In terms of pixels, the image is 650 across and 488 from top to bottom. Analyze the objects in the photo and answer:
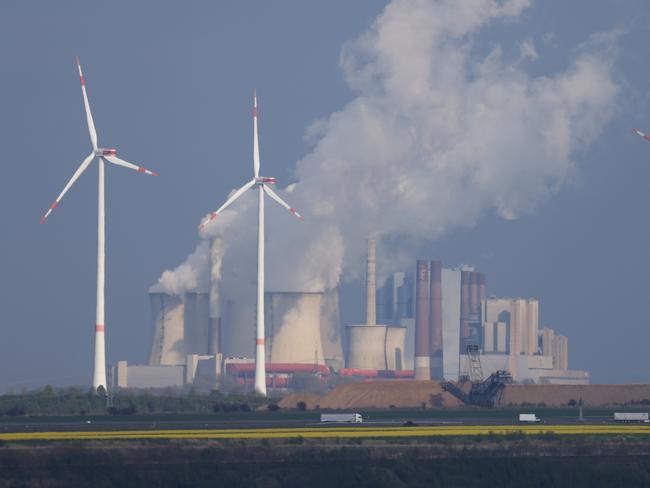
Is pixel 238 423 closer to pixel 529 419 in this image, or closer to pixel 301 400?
pixel 529 419

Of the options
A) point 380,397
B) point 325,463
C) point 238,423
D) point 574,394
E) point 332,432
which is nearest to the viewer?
point 325,463

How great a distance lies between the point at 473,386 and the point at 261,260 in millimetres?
41863

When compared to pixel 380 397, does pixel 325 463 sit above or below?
below

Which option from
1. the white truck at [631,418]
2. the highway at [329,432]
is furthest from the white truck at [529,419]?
the highway at [329,432]

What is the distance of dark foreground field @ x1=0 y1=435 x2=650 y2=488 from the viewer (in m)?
61.5

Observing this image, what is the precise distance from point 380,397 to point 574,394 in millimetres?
19172

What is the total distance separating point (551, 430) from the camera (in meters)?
78.1

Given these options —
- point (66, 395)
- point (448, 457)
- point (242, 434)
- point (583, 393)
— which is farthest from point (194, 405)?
point (448, 457)

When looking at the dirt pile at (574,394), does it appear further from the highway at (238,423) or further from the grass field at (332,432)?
the grass field at (332,432)

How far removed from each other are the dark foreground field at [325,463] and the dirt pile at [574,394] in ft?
212

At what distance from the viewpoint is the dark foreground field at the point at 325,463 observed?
61.5 m

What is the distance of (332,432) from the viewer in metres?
77.8

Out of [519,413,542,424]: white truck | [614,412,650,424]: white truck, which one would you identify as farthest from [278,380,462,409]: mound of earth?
[614,412,650,424]: white truck

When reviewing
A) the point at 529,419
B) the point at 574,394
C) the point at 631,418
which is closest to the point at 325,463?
the point at 529,419
